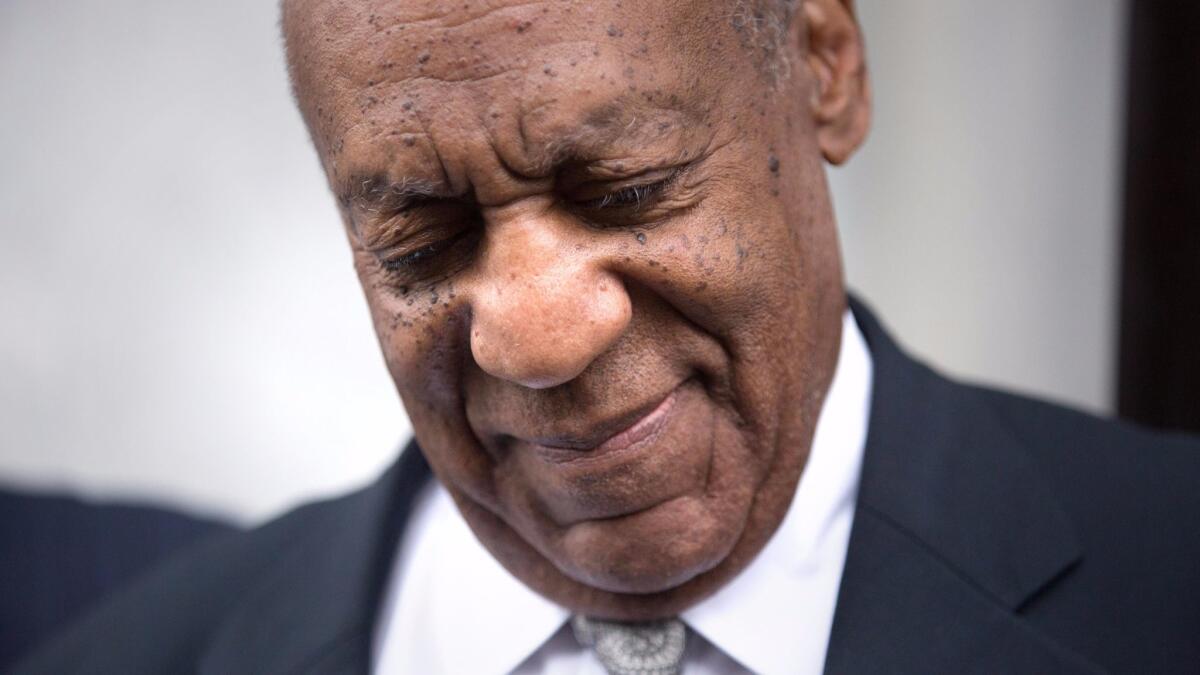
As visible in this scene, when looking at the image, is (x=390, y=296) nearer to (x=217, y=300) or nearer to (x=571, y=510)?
(x=571, y=510)

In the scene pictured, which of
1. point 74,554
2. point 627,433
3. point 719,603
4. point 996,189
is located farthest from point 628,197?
point 74,554

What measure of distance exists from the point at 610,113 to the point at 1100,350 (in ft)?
5.99

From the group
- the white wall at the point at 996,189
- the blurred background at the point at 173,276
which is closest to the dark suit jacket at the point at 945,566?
the white wall at the point at 996,189

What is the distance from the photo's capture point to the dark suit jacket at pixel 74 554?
285cm

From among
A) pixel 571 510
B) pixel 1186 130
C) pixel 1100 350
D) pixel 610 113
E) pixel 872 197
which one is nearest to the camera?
pixel 610 113

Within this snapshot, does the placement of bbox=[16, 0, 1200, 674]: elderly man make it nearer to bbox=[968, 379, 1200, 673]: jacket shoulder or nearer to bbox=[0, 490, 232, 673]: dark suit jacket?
bbox=[968, 379, 1200, 673]: jacket shoulder

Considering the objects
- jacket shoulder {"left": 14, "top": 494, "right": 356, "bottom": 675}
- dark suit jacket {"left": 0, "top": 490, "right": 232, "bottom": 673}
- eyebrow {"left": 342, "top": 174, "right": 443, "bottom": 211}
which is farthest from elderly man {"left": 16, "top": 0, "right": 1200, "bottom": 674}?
dark suit jacket {"left": 0, "top": 490, "right": 232, "bottom": 673}

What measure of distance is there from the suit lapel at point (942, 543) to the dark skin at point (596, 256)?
14 centimetres

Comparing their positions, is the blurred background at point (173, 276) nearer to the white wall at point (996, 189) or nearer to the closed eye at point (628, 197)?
the white wall at point (996, 189)

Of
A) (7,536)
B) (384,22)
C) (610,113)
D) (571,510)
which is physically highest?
(384,22)

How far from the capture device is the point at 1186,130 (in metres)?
2.36

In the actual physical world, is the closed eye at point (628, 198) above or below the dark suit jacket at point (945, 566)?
above

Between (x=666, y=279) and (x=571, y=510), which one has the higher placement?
(x=666, y=279)

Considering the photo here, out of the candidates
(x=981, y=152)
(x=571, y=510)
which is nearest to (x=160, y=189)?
(x=981, y=152)
